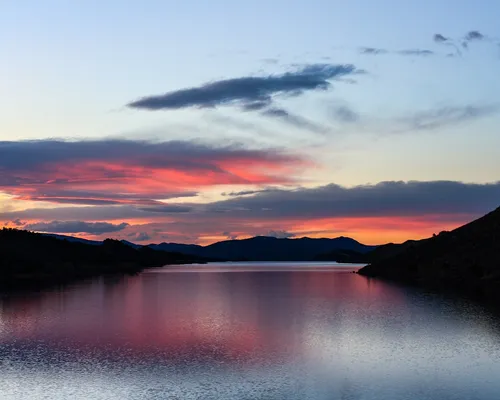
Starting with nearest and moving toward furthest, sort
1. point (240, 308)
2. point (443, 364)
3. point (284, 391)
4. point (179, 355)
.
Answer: point (284, 391), point (443, 364), point (179, 355), point (240, 308)

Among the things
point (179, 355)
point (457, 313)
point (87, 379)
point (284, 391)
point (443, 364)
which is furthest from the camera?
point (457, 313)

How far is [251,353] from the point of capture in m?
56.8

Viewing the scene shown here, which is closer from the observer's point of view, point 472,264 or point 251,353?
point 251,353

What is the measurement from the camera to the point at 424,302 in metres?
113

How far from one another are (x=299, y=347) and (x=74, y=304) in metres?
65.1

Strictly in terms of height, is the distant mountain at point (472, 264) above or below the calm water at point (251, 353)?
above

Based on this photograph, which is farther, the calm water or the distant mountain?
the distant mountain

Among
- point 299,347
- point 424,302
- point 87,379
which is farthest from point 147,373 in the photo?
point 424,302

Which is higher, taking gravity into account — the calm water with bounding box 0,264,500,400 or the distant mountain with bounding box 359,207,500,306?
the distant mountain with bounding box 359,207,500,306

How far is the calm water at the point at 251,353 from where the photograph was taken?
4219cm

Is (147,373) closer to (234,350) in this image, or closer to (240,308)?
(234,350)

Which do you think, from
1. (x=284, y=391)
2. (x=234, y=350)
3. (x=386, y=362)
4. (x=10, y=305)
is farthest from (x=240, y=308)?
(x=284, y=391)

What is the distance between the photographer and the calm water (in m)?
42.2

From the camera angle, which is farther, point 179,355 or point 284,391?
point 179,355
